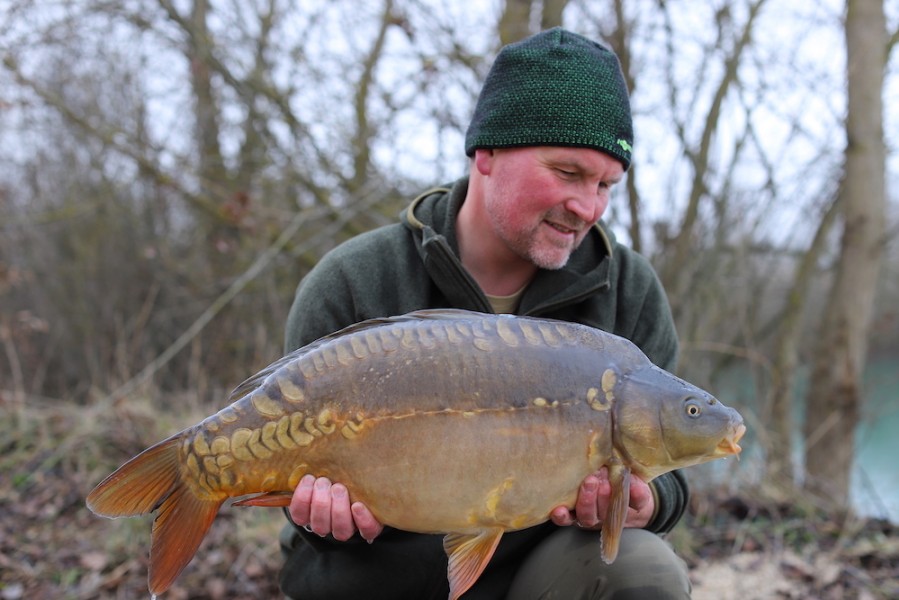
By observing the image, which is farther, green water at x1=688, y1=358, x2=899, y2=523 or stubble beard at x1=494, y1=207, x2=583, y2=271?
green water at x1=688, y1=358, x2=899, y2=523

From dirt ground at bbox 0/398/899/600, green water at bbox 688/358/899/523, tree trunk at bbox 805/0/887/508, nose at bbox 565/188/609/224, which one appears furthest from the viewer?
tree trunk at bbox 805/0/887/508

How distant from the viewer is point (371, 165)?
4762 millimetres

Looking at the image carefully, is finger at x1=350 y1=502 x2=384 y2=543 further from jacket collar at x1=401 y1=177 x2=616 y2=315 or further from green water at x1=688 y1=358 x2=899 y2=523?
green water at x1=688 y1=358 x2=899 y2=523

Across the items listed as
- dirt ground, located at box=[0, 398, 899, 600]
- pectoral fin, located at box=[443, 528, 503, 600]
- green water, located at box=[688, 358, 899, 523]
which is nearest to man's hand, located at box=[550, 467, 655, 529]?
pectoral fin, located at box=[443, 528, 503, 600]

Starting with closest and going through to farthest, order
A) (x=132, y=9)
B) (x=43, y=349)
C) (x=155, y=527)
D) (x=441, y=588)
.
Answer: (x=155, y=527)
(x=441, y=588)
(x=132, y=9)
(x=43, y=349)

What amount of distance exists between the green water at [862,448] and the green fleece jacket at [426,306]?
1.84 meters

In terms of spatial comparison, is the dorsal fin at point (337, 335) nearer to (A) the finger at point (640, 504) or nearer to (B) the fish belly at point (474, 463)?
(B) the fish belly at point (474, 463)

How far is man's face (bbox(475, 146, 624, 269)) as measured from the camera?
68.5 inches

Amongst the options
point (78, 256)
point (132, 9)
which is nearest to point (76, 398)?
point (78, 256)

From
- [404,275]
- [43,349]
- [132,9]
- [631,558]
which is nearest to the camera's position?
[631,558]

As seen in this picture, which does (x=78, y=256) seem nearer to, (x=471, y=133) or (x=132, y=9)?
(x=132, y=9)

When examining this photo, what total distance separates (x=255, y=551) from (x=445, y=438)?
1826 millimetres

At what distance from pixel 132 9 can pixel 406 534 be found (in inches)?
158

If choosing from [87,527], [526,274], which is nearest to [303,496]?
[526,274]
